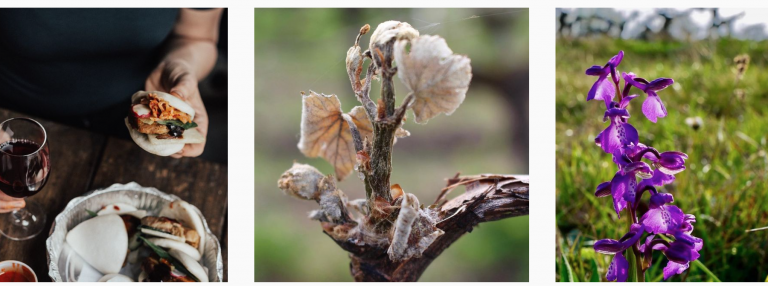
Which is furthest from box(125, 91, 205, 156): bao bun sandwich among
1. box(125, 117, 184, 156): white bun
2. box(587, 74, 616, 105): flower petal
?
box(587, 74, 616, 105): flower petal

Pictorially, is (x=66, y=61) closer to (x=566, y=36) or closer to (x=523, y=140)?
(x=523, y=140)

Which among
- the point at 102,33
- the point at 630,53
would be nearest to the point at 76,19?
the point at 102,33

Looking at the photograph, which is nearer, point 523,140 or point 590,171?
point 523,140

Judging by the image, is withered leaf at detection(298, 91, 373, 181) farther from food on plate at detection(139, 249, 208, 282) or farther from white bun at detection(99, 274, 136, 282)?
white bun at detection(99, 274, 136, 282)

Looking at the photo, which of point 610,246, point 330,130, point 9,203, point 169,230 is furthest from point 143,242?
point 610,246

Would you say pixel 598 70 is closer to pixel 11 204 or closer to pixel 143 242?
pixel 143 242

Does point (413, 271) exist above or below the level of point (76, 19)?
below

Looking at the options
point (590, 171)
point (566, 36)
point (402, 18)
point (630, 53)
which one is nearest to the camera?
point (402, 18)
